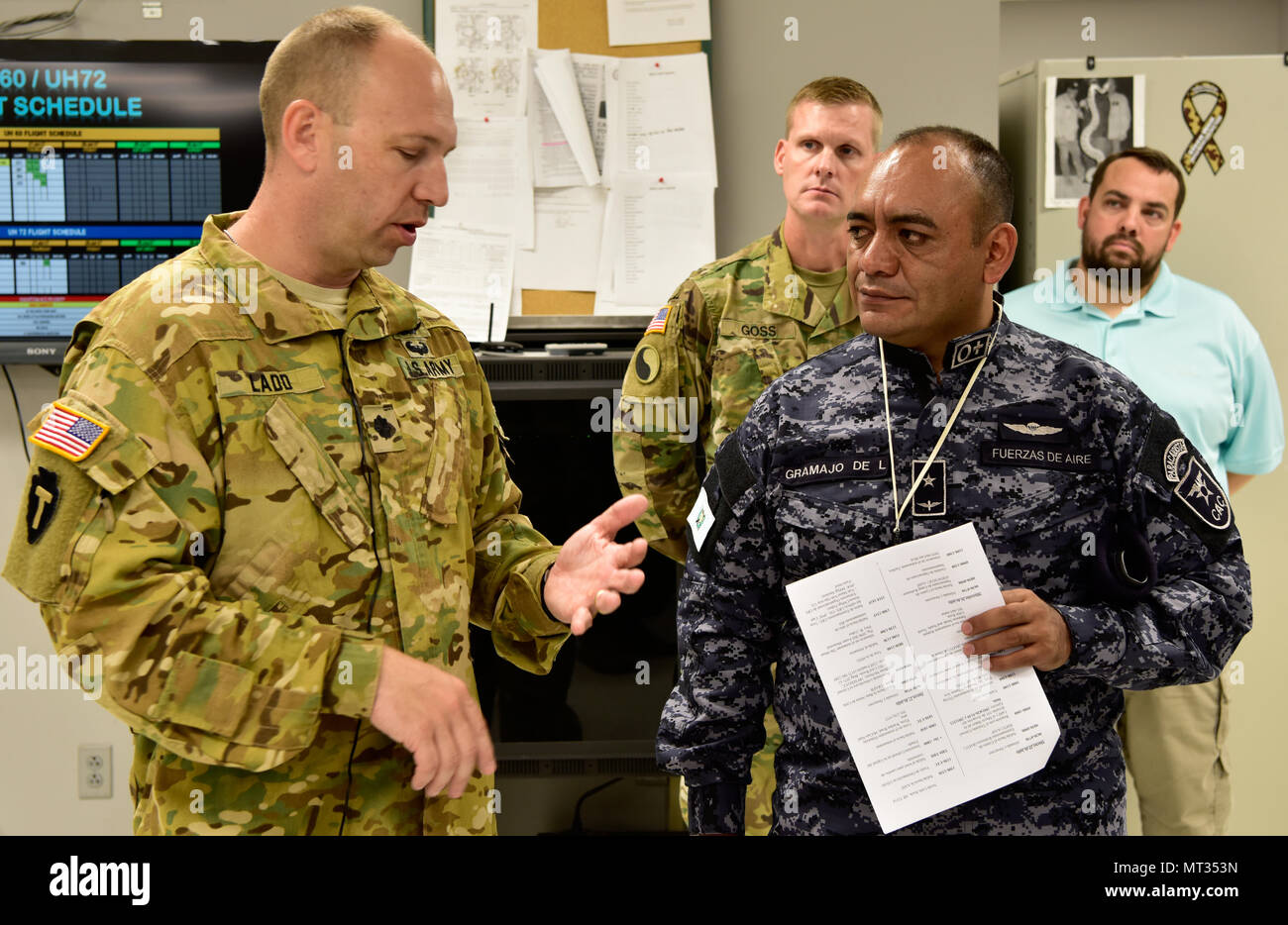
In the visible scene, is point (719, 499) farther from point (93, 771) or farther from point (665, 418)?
point (93, 771)

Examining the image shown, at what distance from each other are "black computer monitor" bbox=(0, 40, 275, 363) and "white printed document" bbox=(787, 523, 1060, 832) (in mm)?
2222

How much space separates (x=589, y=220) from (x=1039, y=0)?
3617 mm

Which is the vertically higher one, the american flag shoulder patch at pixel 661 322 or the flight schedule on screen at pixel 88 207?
the flight schedule on screen at pixel 88 207

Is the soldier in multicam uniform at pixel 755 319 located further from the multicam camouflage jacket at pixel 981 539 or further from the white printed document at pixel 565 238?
the multicam camouflage jacket at pixel 981 539

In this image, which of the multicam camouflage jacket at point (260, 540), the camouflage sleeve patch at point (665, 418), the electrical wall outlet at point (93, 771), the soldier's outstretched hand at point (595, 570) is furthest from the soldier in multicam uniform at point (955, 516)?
the electrical wall outlet at point (93, 771)

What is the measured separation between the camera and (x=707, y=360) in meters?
2.40

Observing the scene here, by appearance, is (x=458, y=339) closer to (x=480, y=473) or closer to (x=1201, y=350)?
(x=480, y=473)

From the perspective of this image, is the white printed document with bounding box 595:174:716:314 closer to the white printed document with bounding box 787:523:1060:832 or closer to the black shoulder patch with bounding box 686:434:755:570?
the black shoulder patch with bounding box 686:434:755:570

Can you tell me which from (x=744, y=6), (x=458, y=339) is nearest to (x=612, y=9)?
(x=744, y=6)

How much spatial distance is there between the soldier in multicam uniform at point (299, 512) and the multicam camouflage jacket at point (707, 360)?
2.85 feet

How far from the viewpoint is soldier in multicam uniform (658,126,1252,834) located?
52.9 inches

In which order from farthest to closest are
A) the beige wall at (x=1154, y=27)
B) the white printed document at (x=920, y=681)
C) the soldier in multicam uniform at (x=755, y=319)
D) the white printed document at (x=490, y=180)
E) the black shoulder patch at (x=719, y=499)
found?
the beige wall at (x=1154, y=27) < the white printed document at (x=490, y=180) < the soldier in multicam uniform at (x=755, y=319) < the black shoulder patch at (x=719, y=499) < the white printed document at (x=920, y=681)

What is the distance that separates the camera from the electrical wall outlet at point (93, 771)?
305 centimetres

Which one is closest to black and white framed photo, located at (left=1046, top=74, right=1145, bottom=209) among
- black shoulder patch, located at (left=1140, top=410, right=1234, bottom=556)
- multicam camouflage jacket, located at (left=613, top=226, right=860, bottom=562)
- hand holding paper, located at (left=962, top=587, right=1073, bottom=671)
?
multicam camouflage jacket, located at (left=613, top=226, right=860, bottom=562)
